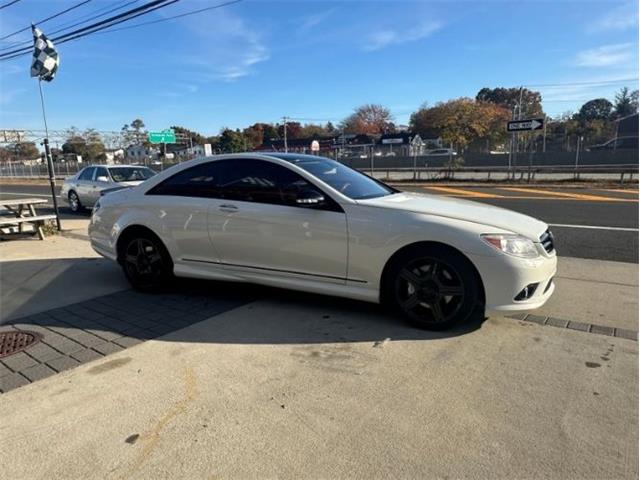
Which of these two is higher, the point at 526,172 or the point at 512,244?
the point at 512,244

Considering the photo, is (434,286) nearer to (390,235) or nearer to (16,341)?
(390,235)

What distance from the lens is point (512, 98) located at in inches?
3927

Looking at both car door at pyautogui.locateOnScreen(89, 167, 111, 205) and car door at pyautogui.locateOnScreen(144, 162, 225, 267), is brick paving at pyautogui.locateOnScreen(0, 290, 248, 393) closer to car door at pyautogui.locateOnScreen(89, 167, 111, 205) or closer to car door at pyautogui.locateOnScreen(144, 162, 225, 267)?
car door at pyautogui.locateOnScreen(144, 162, 225, 267)

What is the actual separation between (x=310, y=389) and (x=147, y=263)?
289 cm

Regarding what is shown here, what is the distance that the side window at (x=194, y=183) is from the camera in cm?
486

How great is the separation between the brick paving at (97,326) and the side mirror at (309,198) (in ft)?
4.21

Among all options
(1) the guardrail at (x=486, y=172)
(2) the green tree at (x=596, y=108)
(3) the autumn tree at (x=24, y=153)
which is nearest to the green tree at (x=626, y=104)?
(2) the green tree at (x=596, y=108)

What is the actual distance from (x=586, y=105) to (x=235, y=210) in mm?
119156

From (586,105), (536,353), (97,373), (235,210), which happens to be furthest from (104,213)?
(586,105)

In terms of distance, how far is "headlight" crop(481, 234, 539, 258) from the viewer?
3.67 m

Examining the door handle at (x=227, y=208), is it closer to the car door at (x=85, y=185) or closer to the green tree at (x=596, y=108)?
the car door at (x=85, y=185)

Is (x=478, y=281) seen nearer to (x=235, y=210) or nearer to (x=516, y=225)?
(x=516, y=225)

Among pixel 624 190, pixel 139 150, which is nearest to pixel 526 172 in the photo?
pixel 624 190

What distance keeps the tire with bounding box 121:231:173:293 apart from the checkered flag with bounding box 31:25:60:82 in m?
6.23
